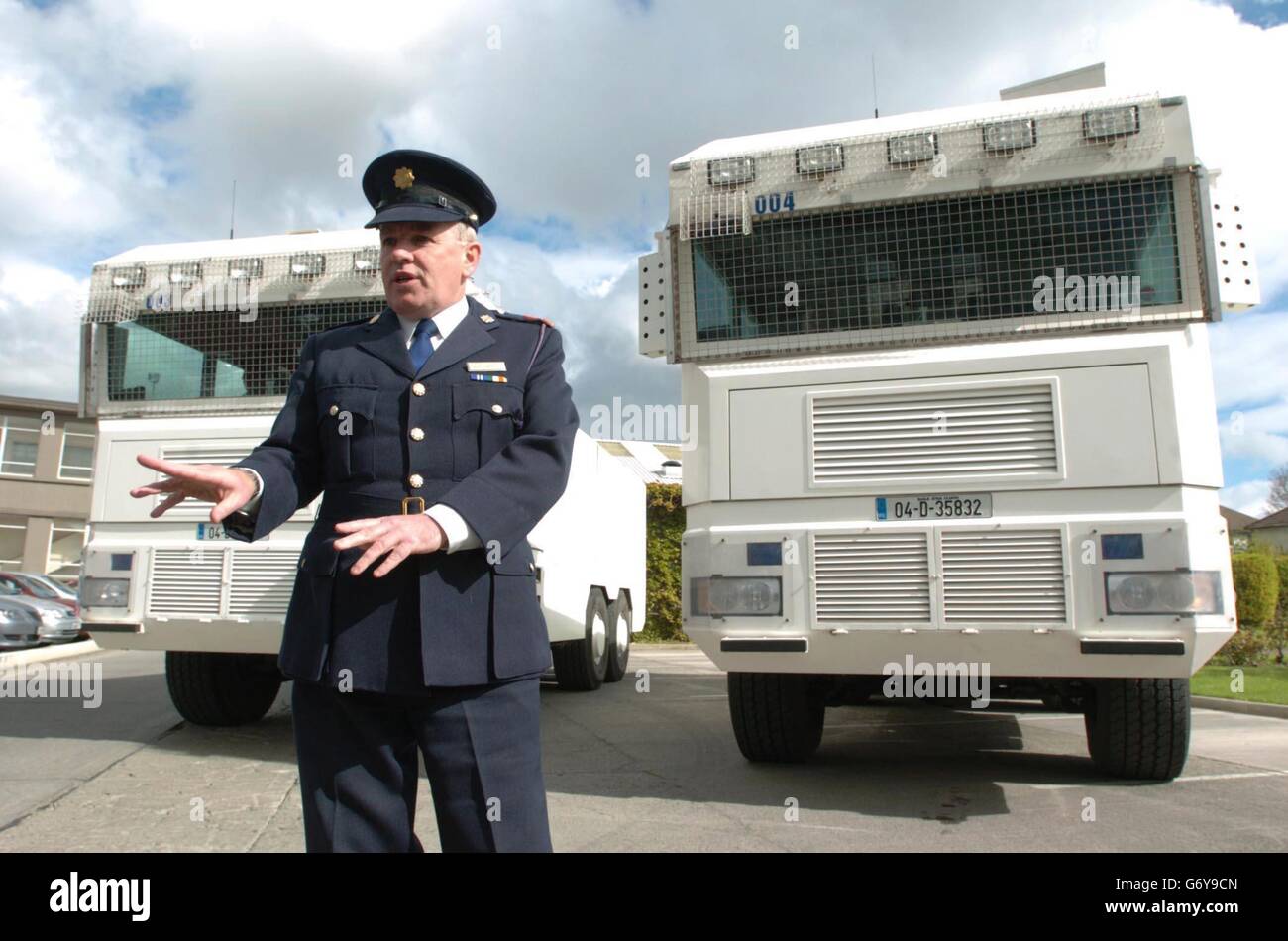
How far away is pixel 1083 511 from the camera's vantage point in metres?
4.37

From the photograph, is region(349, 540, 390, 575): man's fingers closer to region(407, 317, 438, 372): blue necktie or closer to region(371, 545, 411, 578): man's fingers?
region(371, 545, 411, 578): man's fingers

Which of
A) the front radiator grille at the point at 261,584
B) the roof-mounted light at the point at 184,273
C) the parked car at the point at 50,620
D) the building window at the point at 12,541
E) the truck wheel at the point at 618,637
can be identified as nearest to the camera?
the front radiator grille at the point at 261,584

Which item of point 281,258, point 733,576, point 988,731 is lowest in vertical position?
point 988,731

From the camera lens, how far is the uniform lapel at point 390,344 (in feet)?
7.09

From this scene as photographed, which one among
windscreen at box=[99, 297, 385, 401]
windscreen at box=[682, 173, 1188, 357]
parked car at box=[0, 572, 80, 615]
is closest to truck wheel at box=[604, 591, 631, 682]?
windscreen at box=[99, 297, 385, 401]

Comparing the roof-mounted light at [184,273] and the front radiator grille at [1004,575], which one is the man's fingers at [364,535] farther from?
the roof-mounted light at [184,273]

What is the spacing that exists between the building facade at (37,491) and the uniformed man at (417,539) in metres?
35.6

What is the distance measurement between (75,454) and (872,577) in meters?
36.7

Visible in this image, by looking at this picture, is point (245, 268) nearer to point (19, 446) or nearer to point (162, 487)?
point (162, 487)

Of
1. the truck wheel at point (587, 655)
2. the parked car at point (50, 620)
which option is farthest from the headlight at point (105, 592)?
the parked car at point (50, 620)

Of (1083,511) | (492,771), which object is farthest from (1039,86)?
(492,771)
